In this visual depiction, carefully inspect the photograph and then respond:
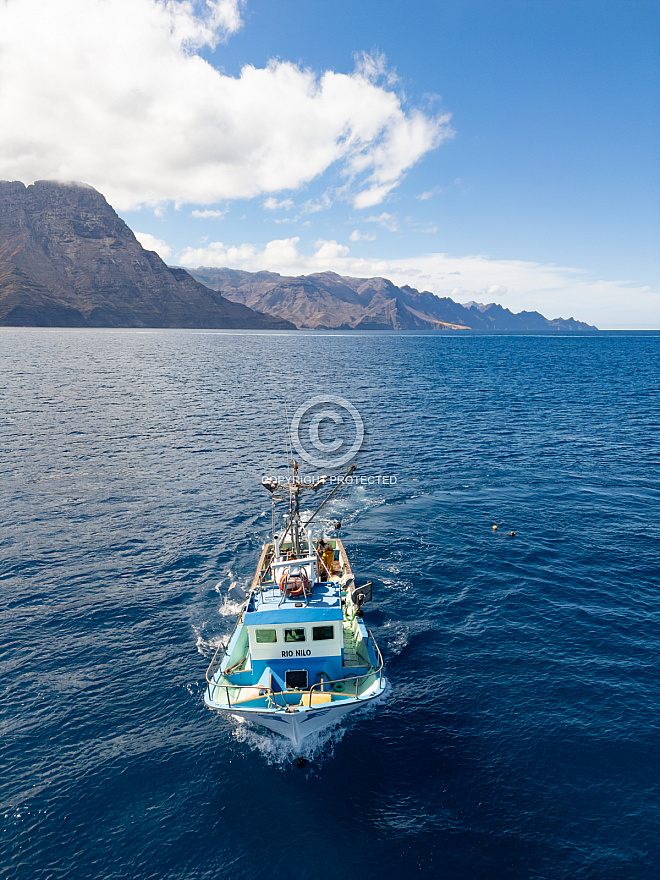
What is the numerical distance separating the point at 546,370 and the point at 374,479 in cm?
13653

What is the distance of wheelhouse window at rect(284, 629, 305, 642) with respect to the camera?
27.2 m

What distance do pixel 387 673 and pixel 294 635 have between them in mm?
7746

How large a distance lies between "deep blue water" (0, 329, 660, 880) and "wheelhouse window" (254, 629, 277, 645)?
5.31 metres

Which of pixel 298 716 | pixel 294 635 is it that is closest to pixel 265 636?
pixel 294 635

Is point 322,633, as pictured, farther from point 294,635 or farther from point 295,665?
point 295,665

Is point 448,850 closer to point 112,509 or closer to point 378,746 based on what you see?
point 378,746

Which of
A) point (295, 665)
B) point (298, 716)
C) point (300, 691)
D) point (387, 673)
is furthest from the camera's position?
point (387, 673)

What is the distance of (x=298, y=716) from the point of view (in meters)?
24.9

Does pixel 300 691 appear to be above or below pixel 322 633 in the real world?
below

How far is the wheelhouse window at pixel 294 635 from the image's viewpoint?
2720 centimetres

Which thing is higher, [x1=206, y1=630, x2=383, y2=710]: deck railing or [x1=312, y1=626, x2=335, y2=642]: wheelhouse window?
[x1=312, y1=626, x2=335, y2=642]: wheelhouse window

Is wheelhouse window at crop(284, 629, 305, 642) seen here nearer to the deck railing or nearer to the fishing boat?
the fishing boat

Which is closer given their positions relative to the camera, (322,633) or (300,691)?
(300,691)

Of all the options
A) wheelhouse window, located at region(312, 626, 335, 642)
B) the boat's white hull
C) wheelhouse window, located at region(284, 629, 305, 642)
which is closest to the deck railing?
the boat's white hull
